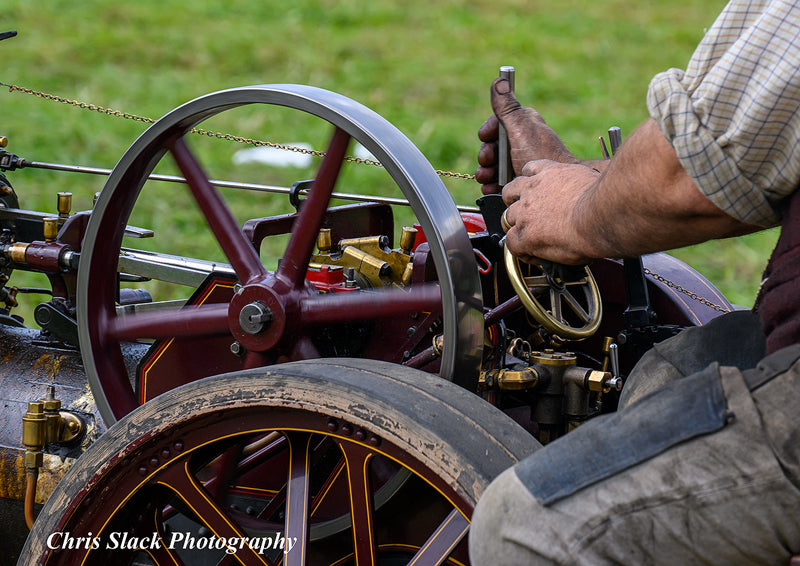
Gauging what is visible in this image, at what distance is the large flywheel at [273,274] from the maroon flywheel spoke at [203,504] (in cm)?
27

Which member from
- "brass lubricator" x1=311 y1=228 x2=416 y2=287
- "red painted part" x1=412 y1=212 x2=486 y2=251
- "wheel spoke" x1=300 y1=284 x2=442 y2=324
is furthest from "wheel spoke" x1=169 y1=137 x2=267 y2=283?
"red painted part" x1=412 y1=212 x2=486 y2=251

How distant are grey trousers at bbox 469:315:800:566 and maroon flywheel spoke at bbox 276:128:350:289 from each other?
2.20 ft

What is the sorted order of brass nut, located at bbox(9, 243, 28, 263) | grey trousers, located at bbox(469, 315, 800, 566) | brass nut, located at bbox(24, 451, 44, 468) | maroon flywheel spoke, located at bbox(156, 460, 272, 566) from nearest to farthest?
grey trousers, located at bbox(469, 315, 800, 566) → maroon flywheel spoke, located at bbox(156, 460, 272, 566) → brass nut, located at bbox(24, 451, 44, 468) → brass nut, located at bbox(9, 243, 28, 263)

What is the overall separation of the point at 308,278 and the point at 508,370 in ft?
1.52

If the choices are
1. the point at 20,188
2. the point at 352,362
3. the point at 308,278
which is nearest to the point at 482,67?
the point at 20,188

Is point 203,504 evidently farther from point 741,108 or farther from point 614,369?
point 741,108

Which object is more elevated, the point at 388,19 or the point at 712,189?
the point at 388,19

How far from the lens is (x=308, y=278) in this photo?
6.40 ft

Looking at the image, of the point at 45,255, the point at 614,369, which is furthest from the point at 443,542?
the point at 45,255

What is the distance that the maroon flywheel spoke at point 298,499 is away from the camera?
1.39 m

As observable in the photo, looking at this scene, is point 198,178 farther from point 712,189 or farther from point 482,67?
point 482,67

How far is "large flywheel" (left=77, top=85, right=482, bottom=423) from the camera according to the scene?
58.7 inches

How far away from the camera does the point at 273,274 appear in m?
1.67

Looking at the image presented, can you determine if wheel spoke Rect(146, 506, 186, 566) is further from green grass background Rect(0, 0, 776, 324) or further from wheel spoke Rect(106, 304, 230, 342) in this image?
green grass background Rect(0, 0, 776, 324)
